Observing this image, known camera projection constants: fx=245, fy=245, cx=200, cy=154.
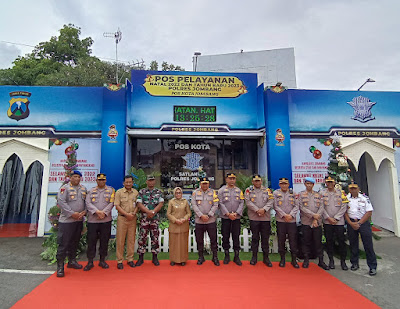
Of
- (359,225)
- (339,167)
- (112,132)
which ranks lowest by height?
(359,225)

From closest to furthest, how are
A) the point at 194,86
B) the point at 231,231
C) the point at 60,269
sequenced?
1. the point at 60,269
2. the point at 231,231
3. the point at 194,86

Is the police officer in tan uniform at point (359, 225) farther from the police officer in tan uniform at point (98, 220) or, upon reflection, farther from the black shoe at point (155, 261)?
the police officer in tan uniform at point (98, 220)

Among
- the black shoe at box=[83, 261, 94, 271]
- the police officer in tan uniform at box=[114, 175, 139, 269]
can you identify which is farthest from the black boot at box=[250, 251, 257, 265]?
the black shoe at box=[83, 261, 94, 271]

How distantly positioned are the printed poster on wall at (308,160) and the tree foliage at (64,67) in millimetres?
13510

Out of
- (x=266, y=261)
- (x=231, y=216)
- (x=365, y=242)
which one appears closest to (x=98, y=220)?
(x=231, y=216)

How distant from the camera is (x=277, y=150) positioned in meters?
7.52

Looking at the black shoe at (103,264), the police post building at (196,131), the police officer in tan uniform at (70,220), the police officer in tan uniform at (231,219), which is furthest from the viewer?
the police post building at (196,131)

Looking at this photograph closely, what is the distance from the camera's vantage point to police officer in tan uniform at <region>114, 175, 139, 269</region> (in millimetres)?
4777

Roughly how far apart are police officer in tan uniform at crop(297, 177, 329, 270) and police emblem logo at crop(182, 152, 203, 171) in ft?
13.0

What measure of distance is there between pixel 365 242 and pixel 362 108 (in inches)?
210

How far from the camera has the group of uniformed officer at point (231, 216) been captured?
4730mm

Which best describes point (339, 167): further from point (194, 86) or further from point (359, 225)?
point (194, 86)

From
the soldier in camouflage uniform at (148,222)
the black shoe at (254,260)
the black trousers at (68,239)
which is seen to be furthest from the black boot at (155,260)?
the black shoe at (254,260)

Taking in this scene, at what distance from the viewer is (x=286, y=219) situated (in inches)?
190
